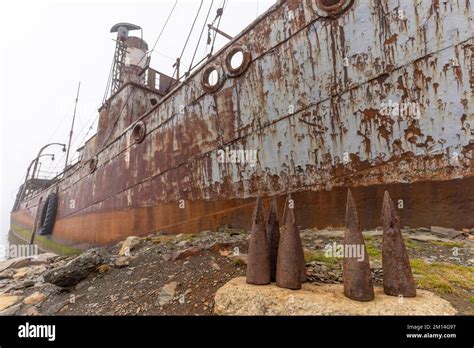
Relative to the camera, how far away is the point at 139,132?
8.27 m

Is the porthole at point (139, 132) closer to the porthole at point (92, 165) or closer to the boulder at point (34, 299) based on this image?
the porthole at point (92, 165)

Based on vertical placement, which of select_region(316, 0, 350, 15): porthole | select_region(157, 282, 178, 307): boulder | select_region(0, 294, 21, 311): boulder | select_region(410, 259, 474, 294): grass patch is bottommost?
select_region(0, 294, 21, 311): boulder

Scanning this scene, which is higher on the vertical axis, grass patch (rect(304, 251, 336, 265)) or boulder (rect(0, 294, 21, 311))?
grass patch (rect(304, 251, 336, 265))

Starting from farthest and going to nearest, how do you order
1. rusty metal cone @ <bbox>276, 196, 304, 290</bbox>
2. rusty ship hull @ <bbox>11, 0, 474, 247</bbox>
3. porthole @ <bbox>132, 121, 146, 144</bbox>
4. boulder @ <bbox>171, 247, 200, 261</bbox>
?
porthole @ <bbox>132, 121, 146, 144</bbox>, boulder @ <bbox>171, 247, 200, 261</bbox>, rusty ship hull @ <bbox>11, 0, 474, 247</bbox>, rusty metal cone @ <bbox>276, 196, 304, 290</bbox>

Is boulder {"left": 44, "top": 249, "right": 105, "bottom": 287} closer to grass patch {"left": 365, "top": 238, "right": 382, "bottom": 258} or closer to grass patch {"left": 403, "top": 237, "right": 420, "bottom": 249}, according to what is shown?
grass patch {"left": 365, "top": 238, "right": 382, "bottom": 258}

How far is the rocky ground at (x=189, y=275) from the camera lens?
2.51 metres

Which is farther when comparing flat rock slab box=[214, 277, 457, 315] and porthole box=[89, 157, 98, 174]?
porthole box=[89, 157, 98, 174]

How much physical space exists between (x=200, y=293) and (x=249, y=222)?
2098 millimetres

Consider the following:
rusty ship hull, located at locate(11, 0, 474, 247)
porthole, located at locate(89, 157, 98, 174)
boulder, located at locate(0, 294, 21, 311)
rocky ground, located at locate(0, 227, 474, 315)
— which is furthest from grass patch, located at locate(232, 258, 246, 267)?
porthole, located at locate(89, 157, 98, 174)

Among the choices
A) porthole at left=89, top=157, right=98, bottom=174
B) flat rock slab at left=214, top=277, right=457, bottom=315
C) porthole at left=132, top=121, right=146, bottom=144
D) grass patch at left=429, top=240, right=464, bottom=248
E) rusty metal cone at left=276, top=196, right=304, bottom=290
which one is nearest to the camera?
flat rock slab at left=214, top=277, right=457, bottom=315

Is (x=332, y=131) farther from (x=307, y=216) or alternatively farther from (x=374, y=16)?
(x=374, y=16)

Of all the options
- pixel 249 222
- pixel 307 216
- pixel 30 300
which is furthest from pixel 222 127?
pixel 30 300

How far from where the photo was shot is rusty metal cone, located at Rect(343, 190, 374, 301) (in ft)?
6.55
